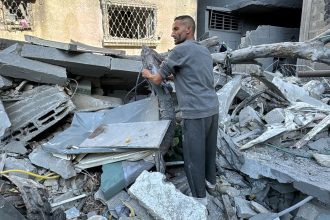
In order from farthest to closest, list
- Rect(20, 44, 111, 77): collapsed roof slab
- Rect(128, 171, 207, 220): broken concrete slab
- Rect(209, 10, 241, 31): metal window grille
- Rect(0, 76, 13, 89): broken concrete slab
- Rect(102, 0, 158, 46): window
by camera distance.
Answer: Rect(209, 10, 241, 31): metal window grille < Rect(102, 0, 158, 46): window < Rect(20, 44, 111, 77): collapsed roof slab < Rect(0, 76, 13, 89): broken concrete slab < Rect(128, 171, 207, 220): broken concrete slab

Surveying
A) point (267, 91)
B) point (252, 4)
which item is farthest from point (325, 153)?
point (252, 4)

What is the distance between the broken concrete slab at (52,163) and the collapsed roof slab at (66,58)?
124 cm

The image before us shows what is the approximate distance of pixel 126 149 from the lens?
9.82 ft

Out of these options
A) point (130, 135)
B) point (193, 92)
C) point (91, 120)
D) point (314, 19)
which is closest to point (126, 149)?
point (130, 135)

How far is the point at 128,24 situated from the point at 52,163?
7350 millimetres

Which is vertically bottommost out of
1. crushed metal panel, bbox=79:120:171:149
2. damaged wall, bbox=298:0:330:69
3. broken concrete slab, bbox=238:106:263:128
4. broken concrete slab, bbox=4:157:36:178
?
broken concrete slab, bbox=4:157:36:178

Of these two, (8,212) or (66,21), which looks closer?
(8,212)

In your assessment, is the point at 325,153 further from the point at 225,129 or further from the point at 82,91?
the point at 82,91

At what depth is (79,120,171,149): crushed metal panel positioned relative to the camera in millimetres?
2951

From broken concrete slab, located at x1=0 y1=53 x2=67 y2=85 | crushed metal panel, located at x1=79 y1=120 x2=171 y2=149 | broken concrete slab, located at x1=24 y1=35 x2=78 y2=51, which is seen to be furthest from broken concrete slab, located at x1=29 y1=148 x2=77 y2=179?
broken concrete slab, located at x1=24 y1=35 x2=78 y2=51

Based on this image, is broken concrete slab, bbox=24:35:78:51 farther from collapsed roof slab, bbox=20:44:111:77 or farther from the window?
the window

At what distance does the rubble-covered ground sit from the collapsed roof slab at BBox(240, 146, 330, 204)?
11mm

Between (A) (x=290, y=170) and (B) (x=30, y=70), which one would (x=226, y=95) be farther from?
(B) (x=30, y=70)

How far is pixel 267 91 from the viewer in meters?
4.90
